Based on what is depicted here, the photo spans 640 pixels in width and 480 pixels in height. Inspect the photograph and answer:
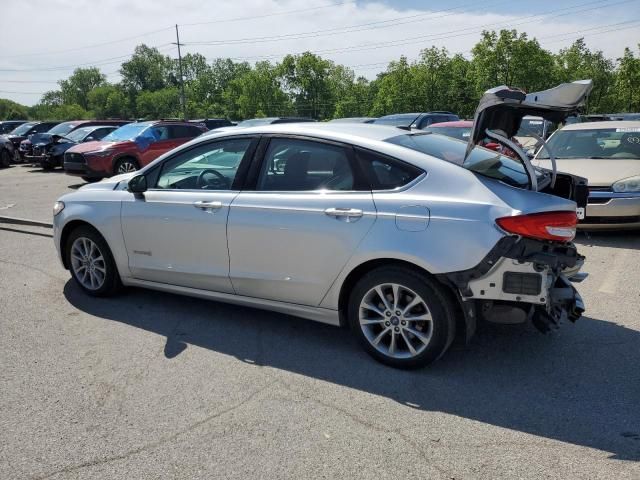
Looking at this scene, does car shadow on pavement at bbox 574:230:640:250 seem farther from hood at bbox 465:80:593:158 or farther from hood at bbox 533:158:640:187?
hood at bbox 465:80:593:158

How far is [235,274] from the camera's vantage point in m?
4.20

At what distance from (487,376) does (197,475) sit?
195 cm

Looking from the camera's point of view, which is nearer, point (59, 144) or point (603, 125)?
point (603, 125)

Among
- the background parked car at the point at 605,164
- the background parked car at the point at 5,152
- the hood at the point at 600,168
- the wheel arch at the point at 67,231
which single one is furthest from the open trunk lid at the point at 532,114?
the background parked car at the point at 5,152

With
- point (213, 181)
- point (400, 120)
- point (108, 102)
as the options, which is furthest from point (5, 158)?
point (108, 102)

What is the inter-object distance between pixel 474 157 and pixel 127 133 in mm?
12959

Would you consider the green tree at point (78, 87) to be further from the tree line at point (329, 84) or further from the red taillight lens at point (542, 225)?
the red taillight lens at point (542, 225)

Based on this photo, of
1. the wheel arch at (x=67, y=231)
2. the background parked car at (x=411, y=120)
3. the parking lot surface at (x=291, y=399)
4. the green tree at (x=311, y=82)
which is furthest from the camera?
the green tree at (x=311, y=82)

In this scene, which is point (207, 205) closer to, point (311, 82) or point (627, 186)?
point (627, 186)

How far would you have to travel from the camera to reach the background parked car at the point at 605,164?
22.5 ft

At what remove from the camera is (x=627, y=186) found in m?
6.86

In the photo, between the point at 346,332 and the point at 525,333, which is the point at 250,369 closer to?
the point at 346,332

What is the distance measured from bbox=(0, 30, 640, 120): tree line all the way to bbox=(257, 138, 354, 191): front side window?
347 cm

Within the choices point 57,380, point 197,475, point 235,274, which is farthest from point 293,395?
point 57,380
